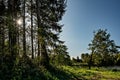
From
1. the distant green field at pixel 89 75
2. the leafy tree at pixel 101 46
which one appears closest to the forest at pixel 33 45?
the distant green field at pixel 89 75

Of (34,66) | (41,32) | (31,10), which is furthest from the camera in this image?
(31,10)

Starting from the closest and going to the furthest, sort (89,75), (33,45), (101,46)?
(33,45), (89,75), (101,46)

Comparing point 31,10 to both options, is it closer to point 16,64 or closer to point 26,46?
point 26,46

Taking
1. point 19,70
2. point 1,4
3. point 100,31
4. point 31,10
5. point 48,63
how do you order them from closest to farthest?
point 19,70, point 48,63, point 1,4, point 31,10, point 100,31

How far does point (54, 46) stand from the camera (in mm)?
17594

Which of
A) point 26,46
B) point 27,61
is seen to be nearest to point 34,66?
point 27,61

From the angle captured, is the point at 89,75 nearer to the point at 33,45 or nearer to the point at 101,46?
the point at 33,45

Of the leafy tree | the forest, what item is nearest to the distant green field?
the forest

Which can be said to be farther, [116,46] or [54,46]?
[116,46]

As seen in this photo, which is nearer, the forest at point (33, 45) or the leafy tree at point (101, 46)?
the forest at point (33, 45)

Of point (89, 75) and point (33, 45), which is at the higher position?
point (33, 45)

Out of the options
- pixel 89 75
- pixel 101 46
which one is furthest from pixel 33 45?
pixel 101 46

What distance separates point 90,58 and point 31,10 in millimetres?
32843

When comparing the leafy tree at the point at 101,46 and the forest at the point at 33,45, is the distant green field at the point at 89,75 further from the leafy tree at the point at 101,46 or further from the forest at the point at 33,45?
the leafy tree at the point at 101,46
